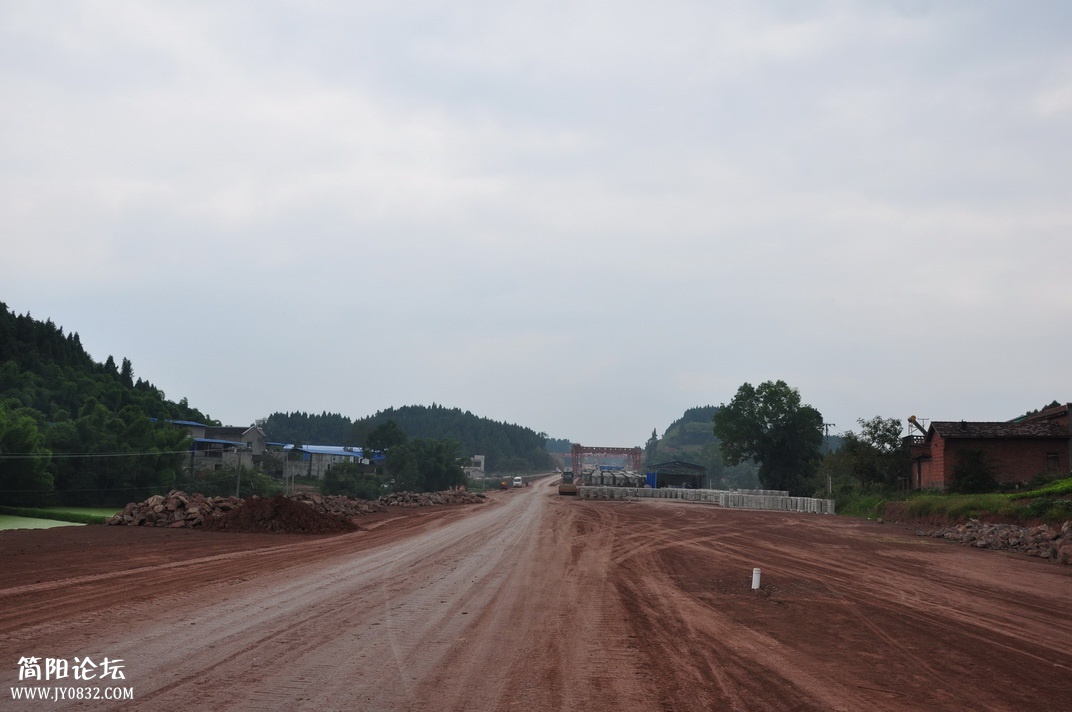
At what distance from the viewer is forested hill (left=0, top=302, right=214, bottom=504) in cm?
6191

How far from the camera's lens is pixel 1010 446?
2110 inches

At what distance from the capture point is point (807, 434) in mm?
91188

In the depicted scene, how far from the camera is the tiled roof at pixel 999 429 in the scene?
5297 cm

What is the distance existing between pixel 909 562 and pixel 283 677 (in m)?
21.8

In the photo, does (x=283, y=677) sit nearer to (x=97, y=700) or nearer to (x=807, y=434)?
(x=97, y=700)

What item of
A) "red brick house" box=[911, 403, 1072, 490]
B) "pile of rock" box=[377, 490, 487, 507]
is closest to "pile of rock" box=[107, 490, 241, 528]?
"pile of rock" box=[377, 490, 487, 507]

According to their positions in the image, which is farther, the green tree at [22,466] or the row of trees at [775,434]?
the row of trees at [775,434]

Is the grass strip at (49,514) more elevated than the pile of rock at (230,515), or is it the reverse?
the pile of rock at (230,515)

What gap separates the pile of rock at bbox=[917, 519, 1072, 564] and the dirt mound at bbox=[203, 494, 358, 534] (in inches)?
1000

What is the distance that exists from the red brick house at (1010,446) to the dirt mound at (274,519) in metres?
42.6

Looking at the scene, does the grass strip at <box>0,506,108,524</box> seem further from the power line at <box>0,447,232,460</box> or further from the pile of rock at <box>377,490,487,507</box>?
the pile of rock at <box>377,490,487,507</box>

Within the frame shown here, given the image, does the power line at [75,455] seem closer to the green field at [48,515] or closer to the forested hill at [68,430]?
the forested hill at [68,430]

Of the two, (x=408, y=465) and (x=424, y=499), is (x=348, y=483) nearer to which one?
(x=408, y=465)
